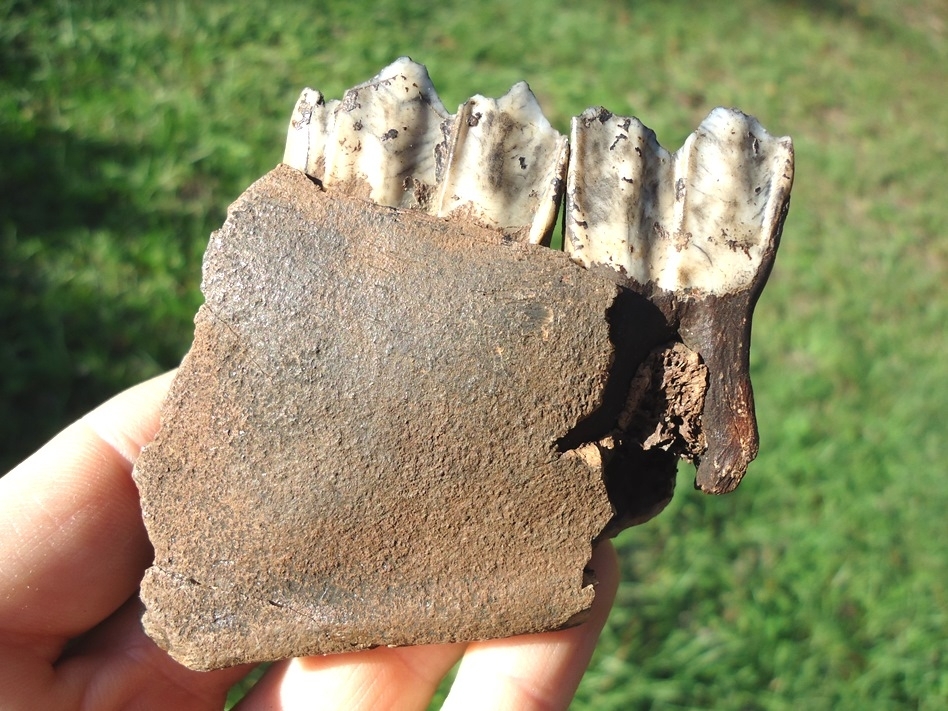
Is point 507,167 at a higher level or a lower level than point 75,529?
higher

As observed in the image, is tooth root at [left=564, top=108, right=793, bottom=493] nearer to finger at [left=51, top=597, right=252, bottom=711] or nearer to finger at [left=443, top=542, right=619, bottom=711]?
finger at [left=443, top=542, right=619, bottom=711]

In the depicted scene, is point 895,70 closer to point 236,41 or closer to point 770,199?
point 236,41

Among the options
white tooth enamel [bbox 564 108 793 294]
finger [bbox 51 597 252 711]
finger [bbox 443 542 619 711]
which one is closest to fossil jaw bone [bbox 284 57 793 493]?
white tooth enamel [bbox 564 108 793 294]

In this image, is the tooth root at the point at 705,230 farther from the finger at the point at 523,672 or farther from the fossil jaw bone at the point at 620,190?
the finger at the point at 523,672

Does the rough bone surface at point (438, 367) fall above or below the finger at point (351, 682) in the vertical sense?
above

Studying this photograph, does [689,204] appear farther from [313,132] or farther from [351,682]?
[351,682]

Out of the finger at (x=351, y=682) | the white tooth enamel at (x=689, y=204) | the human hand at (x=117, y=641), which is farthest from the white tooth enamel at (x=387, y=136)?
the finger at (x=351, y=682)

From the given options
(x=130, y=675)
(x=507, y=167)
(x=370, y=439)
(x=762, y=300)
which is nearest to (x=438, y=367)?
(x=370, y=439)
